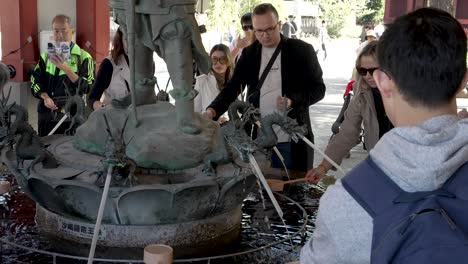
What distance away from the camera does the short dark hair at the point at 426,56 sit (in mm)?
1119

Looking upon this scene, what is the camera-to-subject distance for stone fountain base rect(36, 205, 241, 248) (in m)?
2.62

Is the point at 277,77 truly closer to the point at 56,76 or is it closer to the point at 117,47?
the point at 117,47

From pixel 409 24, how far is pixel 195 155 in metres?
1.71

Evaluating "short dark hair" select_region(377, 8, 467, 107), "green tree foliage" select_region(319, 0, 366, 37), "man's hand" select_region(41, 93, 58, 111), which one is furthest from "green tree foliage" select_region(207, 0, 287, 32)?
"short dark hair" select_region(377, 8, 467, 107)

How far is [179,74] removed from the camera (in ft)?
8.85

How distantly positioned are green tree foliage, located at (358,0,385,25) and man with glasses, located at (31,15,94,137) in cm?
2189

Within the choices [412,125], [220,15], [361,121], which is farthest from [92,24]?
[220,15]

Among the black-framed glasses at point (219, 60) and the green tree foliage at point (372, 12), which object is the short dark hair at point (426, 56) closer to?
the black-framed glasses at point (219, 60)

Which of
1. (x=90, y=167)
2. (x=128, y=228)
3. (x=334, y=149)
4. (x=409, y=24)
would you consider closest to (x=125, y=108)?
(x=90, y=167)

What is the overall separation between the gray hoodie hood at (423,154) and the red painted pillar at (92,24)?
5932 millimetres

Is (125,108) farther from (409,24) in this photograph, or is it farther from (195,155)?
(409,24)

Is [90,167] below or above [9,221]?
above

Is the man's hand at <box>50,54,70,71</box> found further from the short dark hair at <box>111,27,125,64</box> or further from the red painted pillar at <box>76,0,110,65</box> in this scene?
the red painted pillar at <box>76,0,110,65</box>

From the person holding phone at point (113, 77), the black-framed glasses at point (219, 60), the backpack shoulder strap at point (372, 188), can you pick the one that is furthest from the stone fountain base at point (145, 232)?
the black-framed glasses at point (219, 60)
